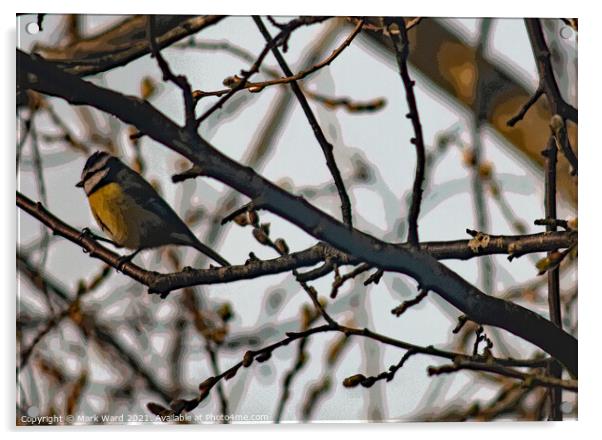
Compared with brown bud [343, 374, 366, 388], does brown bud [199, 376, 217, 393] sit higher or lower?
lower

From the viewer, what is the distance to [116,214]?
1.39m

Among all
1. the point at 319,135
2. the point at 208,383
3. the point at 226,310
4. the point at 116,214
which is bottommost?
the point at 208,383

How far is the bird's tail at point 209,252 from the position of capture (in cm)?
140

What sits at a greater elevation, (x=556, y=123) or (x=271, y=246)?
(x=556, y=123)

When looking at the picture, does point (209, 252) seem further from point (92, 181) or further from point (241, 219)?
point (92, 181)

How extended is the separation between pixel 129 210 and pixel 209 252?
144mm

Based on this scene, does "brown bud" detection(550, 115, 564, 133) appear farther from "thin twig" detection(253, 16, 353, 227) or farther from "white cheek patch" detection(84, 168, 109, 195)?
"white cheek patch" detection(84, 168, 109, 195)

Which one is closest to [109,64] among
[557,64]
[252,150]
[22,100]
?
[22,100]

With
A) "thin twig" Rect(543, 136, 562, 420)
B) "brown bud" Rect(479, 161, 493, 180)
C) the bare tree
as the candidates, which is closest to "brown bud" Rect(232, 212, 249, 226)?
the bare tree

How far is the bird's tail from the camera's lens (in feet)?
4.58

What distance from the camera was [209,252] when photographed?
1396 mm

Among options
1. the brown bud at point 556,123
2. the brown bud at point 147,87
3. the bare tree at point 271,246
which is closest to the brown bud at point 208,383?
the bare tree at point 271,246
